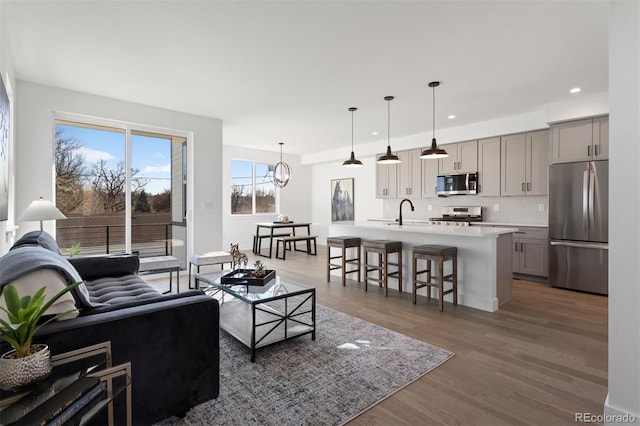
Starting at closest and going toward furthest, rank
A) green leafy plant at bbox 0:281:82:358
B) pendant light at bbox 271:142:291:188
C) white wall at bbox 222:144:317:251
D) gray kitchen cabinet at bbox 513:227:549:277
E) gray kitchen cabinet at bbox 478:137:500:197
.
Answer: green leafy plant at bbox 0:281:82:358
gray kitchen cabinet at bbox 513:227:549:277
gray kitchen cabinet at bbox 478:137:500:197
pendant light at bbox 271:142:291:188
white wall at bbox 222:144:317:251

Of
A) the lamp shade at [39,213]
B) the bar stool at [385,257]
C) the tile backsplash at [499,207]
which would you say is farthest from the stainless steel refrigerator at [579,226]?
the lamp shade at [39,213]

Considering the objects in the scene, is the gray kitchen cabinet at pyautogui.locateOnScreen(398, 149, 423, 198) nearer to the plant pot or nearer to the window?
the window

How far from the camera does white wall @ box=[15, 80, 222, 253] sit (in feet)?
12.9

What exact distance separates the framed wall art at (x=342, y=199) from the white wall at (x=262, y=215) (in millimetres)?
762

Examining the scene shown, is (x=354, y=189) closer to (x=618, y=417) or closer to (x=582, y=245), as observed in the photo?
(x=582, y=245)

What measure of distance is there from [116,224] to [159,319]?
3.86 metres

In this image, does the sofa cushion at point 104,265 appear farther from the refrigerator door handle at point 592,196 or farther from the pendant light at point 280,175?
the refrigerator door handle at point 592,196

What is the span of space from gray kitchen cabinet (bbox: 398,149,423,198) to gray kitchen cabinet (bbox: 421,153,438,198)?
0.09 metres

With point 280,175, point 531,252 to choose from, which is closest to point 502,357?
point 531,252

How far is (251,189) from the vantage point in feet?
28.7

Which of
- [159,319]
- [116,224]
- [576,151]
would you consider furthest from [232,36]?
[576,151]

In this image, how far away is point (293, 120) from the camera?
5.71 m

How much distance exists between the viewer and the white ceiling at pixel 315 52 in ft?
8.27

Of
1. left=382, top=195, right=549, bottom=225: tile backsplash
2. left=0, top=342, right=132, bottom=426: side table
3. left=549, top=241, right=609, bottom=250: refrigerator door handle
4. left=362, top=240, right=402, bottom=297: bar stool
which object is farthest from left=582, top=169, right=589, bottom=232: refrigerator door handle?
left=0, top=342, right=132, bottom=426: side table
